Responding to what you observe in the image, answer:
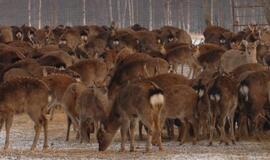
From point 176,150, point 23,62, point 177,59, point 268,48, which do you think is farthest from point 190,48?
point 176,150

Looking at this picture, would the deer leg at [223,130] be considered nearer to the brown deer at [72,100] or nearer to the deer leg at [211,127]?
the deer leg at [211,127]

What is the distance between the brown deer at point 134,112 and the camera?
1208 centimetres

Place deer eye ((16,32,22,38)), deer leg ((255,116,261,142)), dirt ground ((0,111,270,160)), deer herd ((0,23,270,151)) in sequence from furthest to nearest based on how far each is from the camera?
deer eye ((16,32,22,38))
deer leg ((255,116,261,142))
deer herd ((0,23,270,151))
dirt ground ((0,111,270,160))

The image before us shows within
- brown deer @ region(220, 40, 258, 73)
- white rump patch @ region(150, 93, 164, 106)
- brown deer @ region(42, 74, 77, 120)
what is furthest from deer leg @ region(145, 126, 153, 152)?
brown deer @ region(220, 40, 258, 73)

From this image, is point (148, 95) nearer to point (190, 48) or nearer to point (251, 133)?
point (251, 133)

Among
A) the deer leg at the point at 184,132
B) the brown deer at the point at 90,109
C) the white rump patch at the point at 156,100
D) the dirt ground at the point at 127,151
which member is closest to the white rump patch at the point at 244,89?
the dirt ground at the point at 127,151

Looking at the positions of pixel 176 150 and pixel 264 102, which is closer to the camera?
pixel 176 150

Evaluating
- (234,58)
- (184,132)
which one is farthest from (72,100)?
(234,58)

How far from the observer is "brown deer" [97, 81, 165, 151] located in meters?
12.1

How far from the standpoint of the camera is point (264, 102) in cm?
1363

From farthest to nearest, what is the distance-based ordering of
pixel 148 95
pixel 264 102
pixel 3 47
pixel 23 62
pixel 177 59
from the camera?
pixel 177 59 → pixel 3 47 → pixel 23 62 → pixel 264 102 → pixel 148 95

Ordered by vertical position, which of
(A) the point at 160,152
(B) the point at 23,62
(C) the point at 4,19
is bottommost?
(A) the point at 160,152

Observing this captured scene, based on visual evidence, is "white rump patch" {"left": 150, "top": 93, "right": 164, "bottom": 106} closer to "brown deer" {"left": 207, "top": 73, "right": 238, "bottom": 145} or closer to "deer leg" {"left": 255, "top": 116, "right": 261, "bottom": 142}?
"brown deer" {"left": 207, "top": 73, "right": 238, "bottom": 145}

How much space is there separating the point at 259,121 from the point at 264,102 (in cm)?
58
